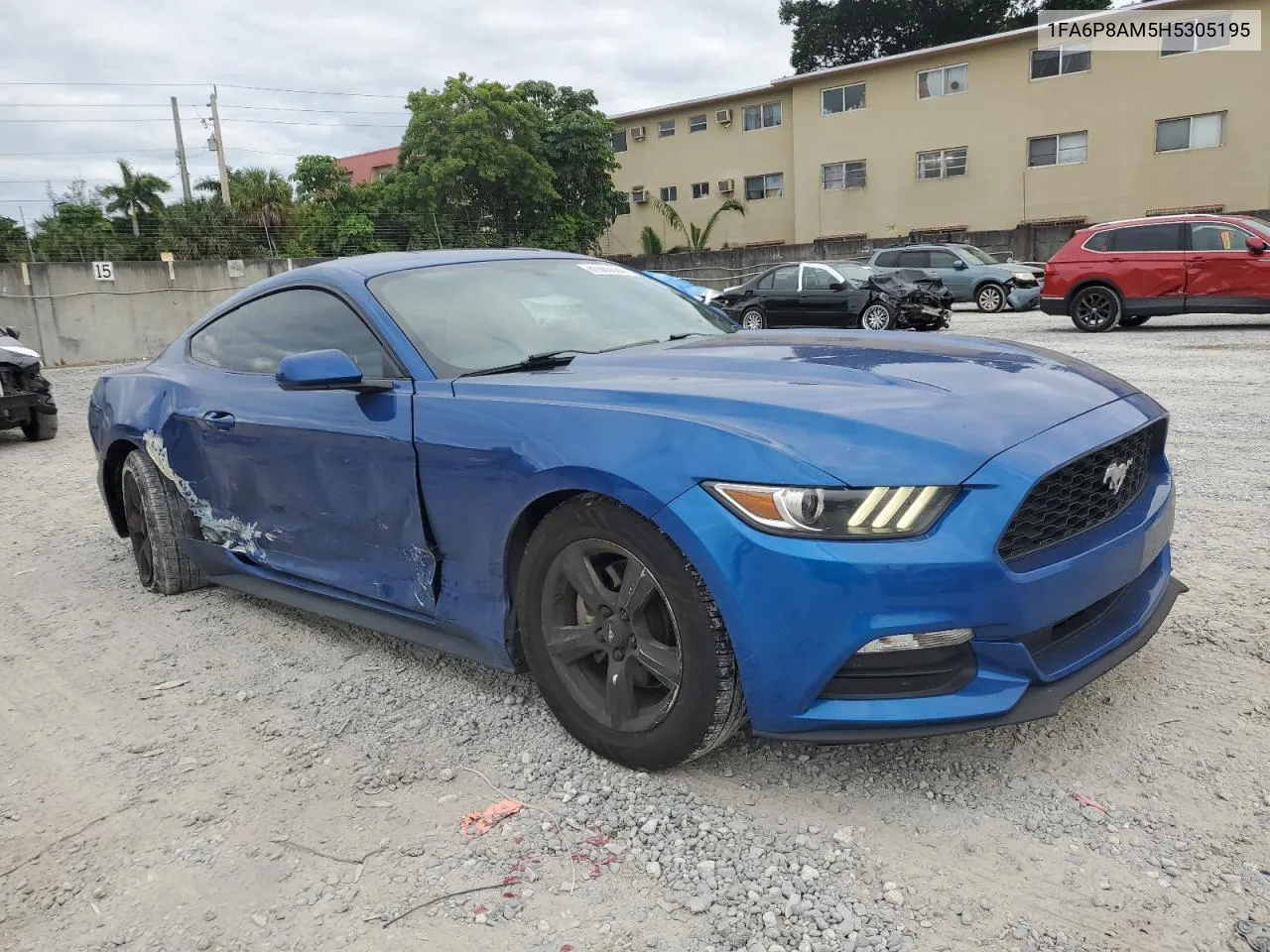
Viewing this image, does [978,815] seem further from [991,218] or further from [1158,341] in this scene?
[991,218]

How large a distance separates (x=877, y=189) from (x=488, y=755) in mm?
33069

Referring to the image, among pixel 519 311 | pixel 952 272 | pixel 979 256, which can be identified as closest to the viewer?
pixel 519 311

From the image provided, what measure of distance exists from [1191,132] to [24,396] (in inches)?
1148

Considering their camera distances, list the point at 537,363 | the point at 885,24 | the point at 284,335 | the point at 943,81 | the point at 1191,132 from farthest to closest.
Result: the point at 885,24 → the point at 943,81 → the point at 1191,132 → the point at 284,335 → the point at 537,363

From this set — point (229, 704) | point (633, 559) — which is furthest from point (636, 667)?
point (229, 704)

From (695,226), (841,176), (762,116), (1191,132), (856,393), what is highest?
(762,116)

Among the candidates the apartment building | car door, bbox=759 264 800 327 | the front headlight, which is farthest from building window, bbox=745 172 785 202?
the front headlight

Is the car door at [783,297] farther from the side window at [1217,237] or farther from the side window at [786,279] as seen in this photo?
the side window at [1217,237]

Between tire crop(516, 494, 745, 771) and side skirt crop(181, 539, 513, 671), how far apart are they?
0.81 ft

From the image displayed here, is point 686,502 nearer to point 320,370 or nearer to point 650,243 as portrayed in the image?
point 320,370

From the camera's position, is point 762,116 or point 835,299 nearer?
point 835,299

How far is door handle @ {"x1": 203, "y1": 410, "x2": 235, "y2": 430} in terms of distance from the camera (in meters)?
3.70

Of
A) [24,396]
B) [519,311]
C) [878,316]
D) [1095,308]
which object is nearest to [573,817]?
[519,311]

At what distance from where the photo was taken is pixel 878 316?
15.9 m
